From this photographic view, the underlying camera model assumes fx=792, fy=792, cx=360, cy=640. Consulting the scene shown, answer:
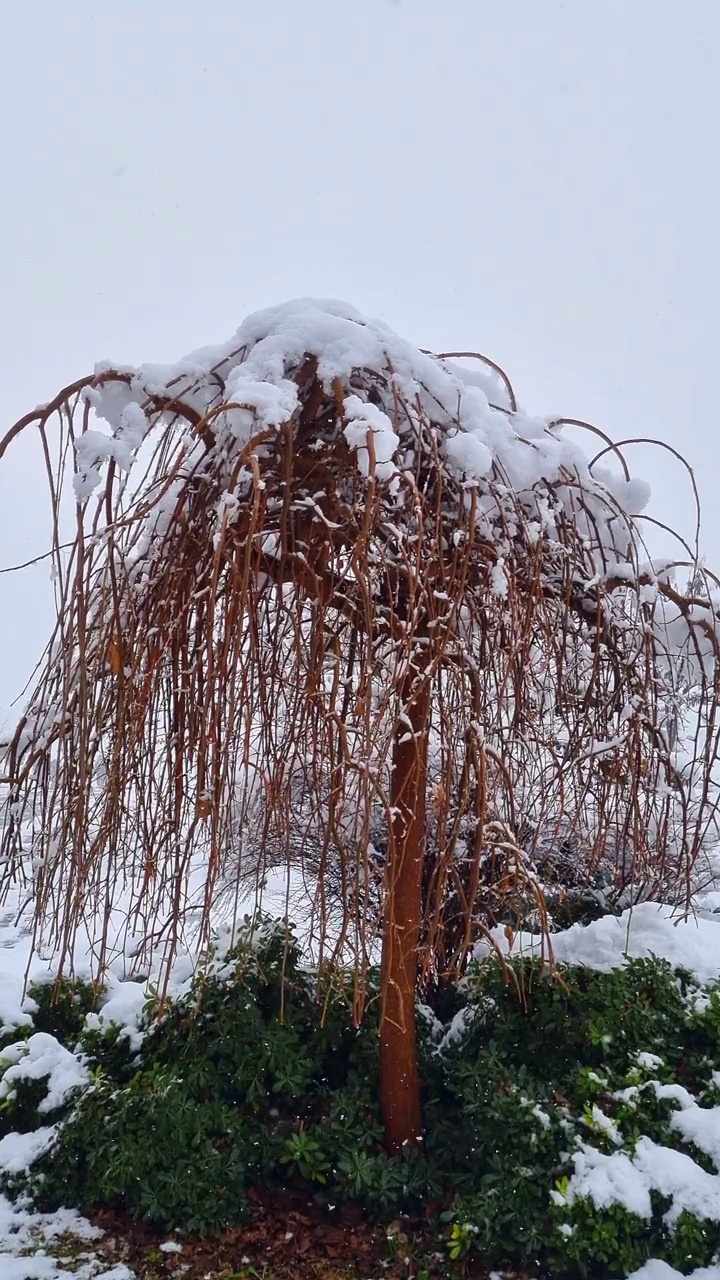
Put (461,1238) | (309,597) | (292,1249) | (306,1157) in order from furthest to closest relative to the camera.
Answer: (306,1157), (292,1249), (461,1238), (309,597)

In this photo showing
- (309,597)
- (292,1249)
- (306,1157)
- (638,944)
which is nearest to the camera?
(309,597)

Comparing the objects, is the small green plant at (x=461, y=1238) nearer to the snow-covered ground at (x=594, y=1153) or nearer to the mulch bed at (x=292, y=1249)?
the mulch bed at (x=292, y=1249)

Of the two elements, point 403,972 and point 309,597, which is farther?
point 403,972

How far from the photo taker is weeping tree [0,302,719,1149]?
177 centimetres

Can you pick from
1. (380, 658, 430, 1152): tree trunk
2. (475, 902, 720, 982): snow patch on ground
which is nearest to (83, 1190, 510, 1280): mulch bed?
(380, 658, 430, 1152): tree trunk

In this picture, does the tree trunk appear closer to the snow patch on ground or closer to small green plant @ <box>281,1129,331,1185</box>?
small green plant @ <box>281,1129,331,1185</box>

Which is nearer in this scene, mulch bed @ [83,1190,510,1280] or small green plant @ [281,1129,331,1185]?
mulch bed @ [83,1190,510,1280]

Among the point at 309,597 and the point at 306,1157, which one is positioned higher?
the point at 309,597

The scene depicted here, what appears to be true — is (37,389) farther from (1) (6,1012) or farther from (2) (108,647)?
(1) (6,1012)

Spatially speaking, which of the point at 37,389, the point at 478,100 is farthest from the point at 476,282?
the point at 37,389

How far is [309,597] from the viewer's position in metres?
2.15

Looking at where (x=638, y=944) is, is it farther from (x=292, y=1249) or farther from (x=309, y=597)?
(x=309, y=597)

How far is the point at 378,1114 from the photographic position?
9.25ft

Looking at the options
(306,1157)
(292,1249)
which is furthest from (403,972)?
(292,1249)
